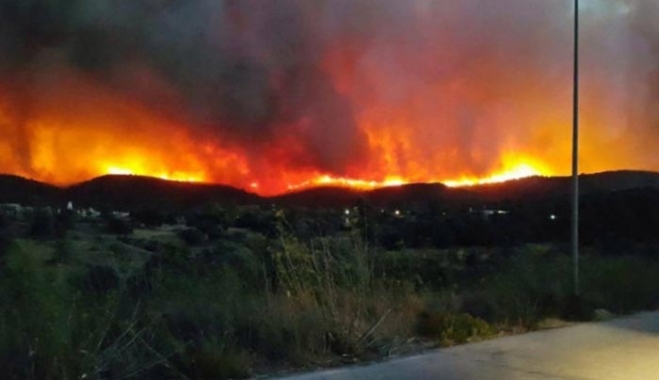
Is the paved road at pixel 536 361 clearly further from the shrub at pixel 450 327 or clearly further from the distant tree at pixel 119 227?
the distant tree at pixel 119 227

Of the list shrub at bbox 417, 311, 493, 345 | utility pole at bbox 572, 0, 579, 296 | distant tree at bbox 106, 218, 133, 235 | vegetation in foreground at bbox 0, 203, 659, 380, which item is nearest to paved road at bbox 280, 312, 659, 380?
shrub at bbox 417, 311, 493, 345

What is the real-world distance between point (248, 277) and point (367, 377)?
183 inches

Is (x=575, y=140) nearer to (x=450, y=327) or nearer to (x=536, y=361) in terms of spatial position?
(x=450, y=327)

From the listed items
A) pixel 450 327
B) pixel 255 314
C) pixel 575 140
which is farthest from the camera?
pixel 575 140

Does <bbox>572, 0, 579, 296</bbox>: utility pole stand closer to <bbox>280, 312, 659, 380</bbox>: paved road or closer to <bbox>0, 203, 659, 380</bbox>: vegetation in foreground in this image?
<bbox>0, 203, 659, 380</bbox>: vegetation in foreground

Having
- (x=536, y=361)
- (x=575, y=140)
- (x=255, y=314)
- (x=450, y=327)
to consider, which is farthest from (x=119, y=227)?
(x=536, y=361)

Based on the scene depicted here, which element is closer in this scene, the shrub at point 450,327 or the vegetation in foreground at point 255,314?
the vegetation in foreground at point 255,314

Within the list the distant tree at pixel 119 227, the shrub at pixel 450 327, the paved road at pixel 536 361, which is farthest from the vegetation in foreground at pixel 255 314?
the distant tree at pixel 119 227

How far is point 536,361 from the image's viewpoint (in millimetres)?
12148

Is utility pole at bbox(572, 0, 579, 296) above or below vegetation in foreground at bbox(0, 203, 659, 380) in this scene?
above

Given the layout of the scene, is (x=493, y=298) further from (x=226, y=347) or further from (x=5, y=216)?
(x=5, y=216)

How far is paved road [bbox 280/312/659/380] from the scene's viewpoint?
11.0 metres

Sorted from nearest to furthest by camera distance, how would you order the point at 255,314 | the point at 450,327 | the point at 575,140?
the point at 255,314 → the point at 450,327 → the point at 575,140

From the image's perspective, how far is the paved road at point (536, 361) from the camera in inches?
435
